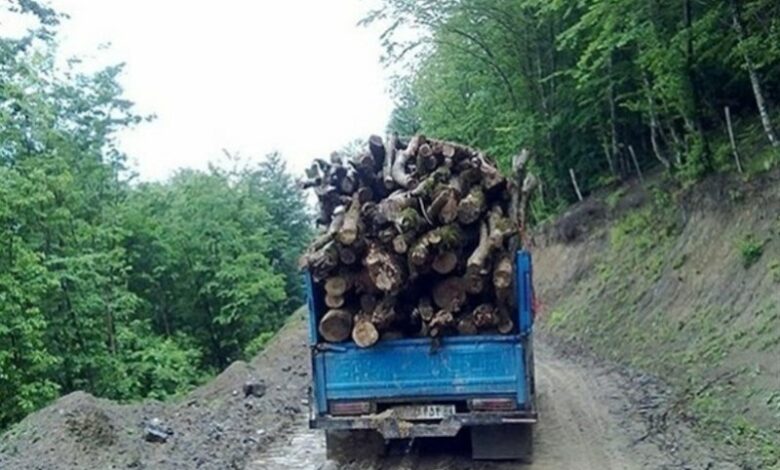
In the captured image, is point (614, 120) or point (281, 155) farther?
point (281, 155)

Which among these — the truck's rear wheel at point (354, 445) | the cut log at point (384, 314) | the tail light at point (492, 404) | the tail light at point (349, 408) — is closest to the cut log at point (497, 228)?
the cut log at point (384, 314)

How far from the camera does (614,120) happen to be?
2117cm

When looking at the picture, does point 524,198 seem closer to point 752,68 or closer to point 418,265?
point 418,265

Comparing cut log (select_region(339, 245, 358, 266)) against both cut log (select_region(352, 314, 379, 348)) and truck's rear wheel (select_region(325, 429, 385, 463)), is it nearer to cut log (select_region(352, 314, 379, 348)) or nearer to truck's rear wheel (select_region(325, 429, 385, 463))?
cut log (select_region(352, 314, 379, 348))

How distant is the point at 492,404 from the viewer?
749 centimetres

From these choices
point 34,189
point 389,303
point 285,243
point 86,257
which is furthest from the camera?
point 285,243

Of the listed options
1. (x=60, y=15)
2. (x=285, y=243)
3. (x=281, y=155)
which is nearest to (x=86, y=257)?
(x=60, y=15)

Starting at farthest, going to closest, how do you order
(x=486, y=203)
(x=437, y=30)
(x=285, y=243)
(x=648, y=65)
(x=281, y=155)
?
1. (x=281, y=155)
2. (x=285, y=243)
3. (x=437, y=30)
4. (x=648, y=65)
5. (x=486, y=203)

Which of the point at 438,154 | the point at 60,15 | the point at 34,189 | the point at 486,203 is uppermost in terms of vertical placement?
the point at 60,15

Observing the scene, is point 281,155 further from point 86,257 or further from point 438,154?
point 438,154

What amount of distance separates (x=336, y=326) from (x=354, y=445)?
1.53 m

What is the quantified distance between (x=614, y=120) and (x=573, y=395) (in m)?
11.6

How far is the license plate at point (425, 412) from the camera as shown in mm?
7539

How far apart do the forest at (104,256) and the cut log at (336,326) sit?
1239 centimetres
